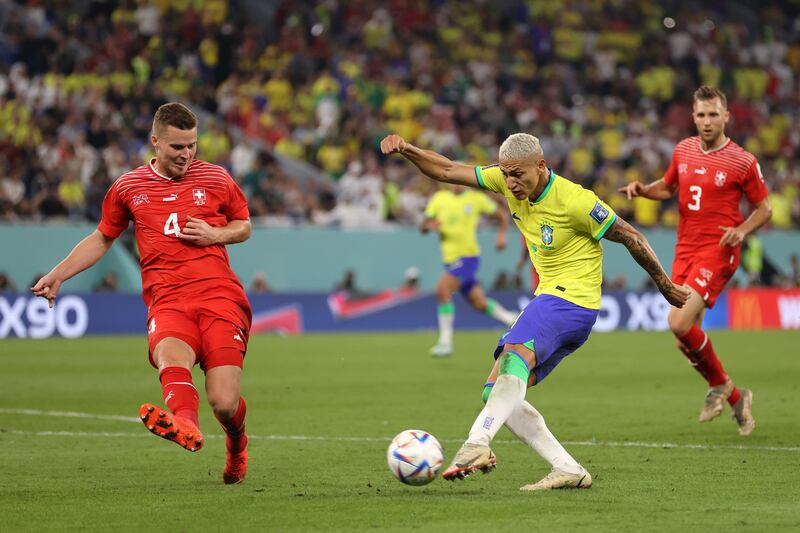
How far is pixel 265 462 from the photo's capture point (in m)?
9.38

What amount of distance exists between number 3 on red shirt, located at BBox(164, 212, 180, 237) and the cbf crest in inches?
87.3

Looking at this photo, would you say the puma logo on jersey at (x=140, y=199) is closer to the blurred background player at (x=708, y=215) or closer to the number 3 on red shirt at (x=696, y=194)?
the blurred background player at (x=708, y=215)

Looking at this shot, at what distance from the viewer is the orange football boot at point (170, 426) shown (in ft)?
22.7

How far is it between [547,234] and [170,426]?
2.53 m

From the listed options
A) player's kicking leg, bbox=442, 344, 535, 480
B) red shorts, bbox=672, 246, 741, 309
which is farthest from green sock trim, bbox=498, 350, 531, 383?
red shorts, bbox=672, 246, 741, 309

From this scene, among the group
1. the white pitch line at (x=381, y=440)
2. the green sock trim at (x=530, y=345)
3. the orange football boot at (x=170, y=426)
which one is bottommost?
the white pitch line at (x=381, y=440)

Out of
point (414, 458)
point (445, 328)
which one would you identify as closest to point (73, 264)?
point (414, 458)

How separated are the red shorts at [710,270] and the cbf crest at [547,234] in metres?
4.00

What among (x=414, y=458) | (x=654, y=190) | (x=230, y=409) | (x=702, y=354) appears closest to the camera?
(x=414, y=458)

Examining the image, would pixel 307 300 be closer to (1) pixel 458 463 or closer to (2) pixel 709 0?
(1) pixel 458 463

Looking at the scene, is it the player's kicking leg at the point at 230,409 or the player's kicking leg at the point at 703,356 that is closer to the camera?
the player's kicking leg at the point at 230,409

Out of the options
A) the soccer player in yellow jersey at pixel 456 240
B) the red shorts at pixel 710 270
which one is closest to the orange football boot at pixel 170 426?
the red shorts at pixel 710 270

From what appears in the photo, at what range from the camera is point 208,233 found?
7.96 m

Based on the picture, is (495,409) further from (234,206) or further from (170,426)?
(234,206)
